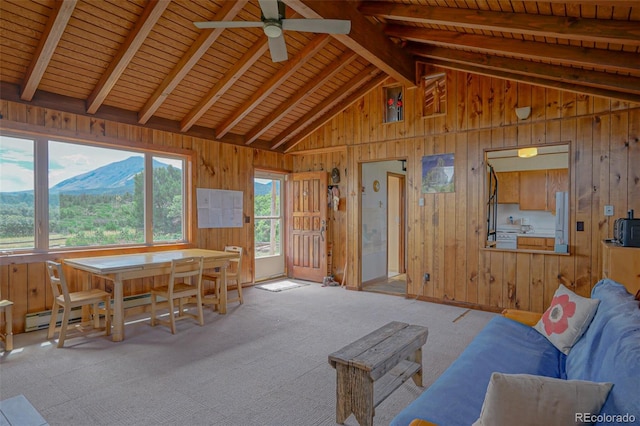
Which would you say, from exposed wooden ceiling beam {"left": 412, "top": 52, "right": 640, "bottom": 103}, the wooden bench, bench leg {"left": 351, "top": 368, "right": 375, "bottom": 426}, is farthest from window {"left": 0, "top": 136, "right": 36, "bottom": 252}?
exposed wooden ceiling beam {"left": 412, "top": 52, "right": 640, "bottom": 103}

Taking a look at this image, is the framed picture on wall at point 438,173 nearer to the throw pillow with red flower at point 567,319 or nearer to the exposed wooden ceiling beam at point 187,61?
the throw pillow with red flower at point 567,319

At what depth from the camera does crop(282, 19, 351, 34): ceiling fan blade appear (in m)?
2.72

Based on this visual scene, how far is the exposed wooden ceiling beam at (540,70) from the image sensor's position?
11.6 ft

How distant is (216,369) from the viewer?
2.99m

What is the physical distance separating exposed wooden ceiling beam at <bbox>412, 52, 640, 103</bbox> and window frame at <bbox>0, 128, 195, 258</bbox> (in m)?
3.97

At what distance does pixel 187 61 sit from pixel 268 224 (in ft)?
11.4

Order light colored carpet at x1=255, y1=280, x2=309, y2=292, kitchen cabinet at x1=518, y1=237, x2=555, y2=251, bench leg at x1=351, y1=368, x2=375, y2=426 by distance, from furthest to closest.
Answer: kitchen cabinet at x1=518, y1=237, x2=555, y2=251, light colored carpet at x1=255, y1=280, x2=309, y2=292, bench leg at x1=351, y1=368, x2=375, y2=426

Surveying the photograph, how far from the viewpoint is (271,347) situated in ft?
11.4

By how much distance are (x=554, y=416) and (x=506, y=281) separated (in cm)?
399

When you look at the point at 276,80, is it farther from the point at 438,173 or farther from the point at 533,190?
the point at 533,190

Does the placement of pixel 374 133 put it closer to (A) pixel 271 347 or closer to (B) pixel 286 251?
(B) pixel 286 251

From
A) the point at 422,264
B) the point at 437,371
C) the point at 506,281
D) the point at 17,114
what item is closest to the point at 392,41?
the point at 422,264

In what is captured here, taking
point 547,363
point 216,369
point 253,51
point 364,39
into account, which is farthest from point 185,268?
point 547,363

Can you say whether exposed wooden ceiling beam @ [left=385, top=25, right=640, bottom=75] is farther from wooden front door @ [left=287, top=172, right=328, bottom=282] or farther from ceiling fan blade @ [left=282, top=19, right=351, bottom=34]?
wooden front door @ [left=287, top=172, right=328, bottom=282]
